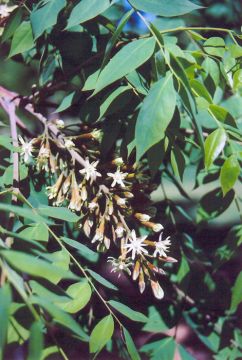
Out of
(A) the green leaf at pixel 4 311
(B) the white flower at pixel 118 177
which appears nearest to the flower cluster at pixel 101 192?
(B) the white flower at pixel 118 177

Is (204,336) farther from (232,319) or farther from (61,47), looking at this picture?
(61,47)

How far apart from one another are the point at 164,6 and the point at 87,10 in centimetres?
13

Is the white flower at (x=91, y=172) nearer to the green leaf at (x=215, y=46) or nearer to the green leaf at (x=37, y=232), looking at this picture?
the green leaf at (x=37, y=232)

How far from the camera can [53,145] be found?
3.17 feet

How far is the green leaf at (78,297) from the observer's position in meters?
0.79

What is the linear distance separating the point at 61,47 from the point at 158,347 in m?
0.74

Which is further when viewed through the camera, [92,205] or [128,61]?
[92,205]

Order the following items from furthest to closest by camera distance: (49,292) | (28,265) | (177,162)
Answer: (177,162) < (49,292) < (28,265)

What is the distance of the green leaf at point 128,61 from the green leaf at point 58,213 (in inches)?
8.4

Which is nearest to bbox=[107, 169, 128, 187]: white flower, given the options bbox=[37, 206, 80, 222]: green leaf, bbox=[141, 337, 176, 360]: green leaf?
bbox=[37, 206, 80, 222]: green leaf

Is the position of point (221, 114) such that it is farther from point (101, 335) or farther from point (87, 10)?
point (101, 335)

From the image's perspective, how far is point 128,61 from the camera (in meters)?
0.75

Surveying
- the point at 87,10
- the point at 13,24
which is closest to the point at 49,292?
the point at 87,10

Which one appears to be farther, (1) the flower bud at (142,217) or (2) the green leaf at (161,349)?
(2) the green leaf at (161,349)
